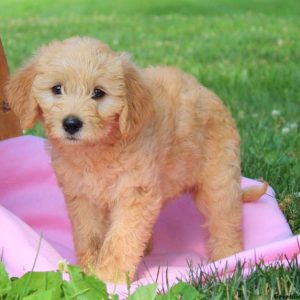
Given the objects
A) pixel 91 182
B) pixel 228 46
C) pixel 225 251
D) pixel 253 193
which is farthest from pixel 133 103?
pixel 228 46

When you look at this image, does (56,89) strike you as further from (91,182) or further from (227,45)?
(227,45)

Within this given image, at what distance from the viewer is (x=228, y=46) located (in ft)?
37.4

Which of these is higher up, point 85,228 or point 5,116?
point 5,116

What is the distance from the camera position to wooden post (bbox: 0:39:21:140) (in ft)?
17.7

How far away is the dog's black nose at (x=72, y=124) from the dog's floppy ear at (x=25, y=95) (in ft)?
0.98

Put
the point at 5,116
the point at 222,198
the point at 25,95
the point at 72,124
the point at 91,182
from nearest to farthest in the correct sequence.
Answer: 1. the point at 72,124
2. the point at 25,95
3. the point at 91,182
4. the point at 222,198
5. the point at 5,116

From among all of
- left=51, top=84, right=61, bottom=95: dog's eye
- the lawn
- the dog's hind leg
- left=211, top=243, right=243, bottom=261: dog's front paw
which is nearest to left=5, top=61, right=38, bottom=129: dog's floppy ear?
left=51, top=84, right=61, bottom=95: dog's eye

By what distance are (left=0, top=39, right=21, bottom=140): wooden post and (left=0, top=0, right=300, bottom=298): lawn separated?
4.45ft

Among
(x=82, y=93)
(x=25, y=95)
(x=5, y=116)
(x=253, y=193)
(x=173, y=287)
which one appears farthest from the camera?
(x=5, y=116)

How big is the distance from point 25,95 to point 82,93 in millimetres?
338

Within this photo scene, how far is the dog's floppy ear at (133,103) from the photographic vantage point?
367 cm

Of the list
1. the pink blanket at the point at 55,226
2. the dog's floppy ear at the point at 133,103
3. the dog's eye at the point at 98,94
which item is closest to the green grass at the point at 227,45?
the pink blanket at the point at 55,226

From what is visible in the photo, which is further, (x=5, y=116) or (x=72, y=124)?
(x=5, y=116)

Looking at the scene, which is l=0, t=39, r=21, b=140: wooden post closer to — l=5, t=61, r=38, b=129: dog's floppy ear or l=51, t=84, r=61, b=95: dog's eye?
l=5, t=61, r=38, b=129: dog's floppy ear
